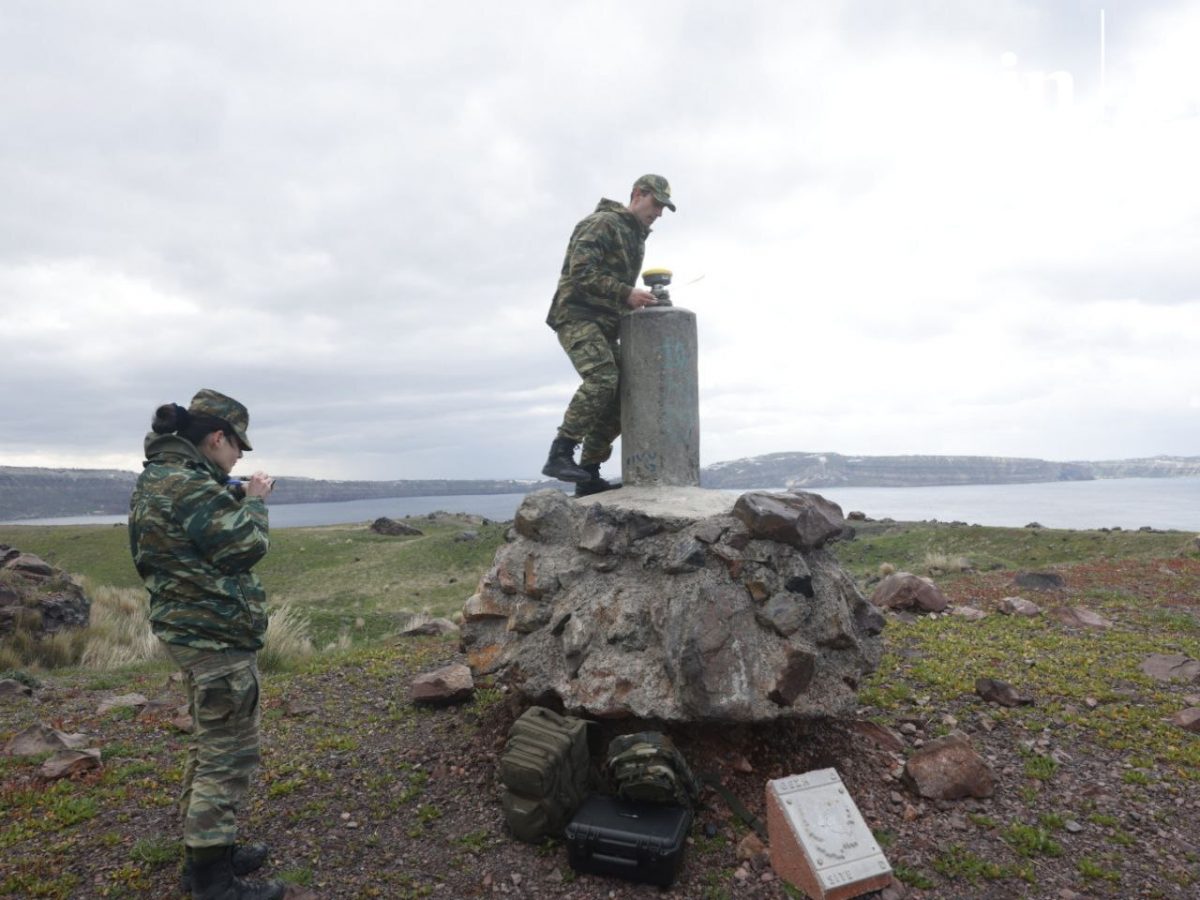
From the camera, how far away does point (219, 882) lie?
152 inches

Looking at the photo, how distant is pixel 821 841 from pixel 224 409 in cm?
416

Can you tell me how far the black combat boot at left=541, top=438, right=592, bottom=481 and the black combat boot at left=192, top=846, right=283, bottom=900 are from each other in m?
3.69

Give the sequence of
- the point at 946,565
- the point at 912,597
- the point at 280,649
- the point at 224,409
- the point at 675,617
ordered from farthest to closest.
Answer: the point at 946,565 → the point at 912,597 → the point at 280,649 → the point at 675,617 → the point at 224,409

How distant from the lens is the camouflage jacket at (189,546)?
147 inches

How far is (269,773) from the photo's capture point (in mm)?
5484

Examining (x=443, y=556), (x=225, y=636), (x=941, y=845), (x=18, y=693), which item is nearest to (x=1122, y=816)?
(x=941, y=845)

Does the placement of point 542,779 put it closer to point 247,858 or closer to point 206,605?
point 247,858

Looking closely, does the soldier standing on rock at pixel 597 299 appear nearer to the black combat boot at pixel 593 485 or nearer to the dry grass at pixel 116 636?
the black combat boot at pixel 593 485

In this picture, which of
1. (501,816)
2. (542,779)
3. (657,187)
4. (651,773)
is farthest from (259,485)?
(657,187)

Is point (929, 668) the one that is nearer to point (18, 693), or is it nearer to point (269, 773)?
point (269, 773)

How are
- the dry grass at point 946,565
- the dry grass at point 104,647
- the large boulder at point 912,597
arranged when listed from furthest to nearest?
the dry grass at point 946,565
the large boulder at point 912,597
the dry grass at point 104,647

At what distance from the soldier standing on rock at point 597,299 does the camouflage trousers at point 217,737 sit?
3.32 meters

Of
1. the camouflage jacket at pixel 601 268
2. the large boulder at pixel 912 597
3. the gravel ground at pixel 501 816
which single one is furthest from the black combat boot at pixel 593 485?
the large boulder at pixel 912 597

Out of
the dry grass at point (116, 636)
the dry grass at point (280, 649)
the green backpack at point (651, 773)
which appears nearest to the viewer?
the green backpack at point (651, 773)
